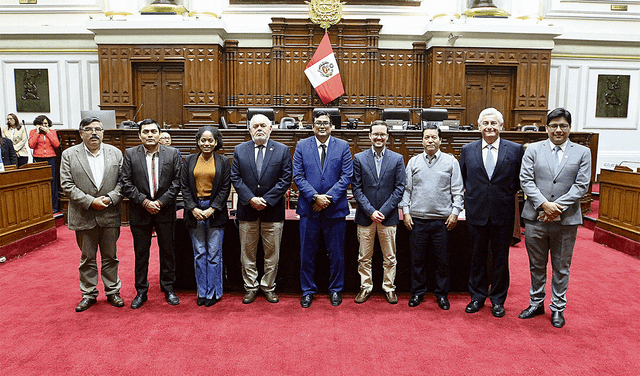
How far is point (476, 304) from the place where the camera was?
138 inches

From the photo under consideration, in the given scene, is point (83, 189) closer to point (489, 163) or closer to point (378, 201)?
point (378, 201)

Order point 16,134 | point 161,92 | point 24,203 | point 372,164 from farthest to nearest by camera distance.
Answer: point 161,92 → point 16,134 → point 24,203 → point 372,164

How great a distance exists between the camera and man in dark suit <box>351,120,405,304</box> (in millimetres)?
3635

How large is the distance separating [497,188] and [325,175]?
1.40 m

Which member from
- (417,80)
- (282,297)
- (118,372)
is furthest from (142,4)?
(118,372)

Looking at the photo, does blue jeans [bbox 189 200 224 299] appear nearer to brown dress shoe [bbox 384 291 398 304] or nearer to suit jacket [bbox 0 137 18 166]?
brown dress shoe [bbox 384 291 398 304]

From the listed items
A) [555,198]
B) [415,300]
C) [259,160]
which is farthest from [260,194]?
[555,198]

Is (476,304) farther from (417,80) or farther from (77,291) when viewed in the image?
(417,80)

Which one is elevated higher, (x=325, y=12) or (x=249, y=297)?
(x=325, y=12)

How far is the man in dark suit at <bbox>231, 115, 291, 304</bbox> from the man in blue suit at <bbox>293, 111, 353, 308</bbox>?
0.56 feet

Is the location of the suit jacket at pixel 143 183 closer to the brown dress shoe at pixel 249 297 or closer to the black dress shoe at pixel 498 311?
the brown dress shoe at pixel 249 297

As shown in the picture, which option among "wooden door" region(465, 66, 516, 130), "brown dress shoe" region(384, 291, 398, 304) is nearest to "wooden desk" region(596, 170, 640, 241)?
"brown dress shoe" region(384, 291, 398, 304)

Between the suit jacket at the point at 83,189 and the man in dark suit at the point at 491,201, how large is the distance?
116 inches

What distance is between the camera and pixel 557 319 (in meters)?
3.28
